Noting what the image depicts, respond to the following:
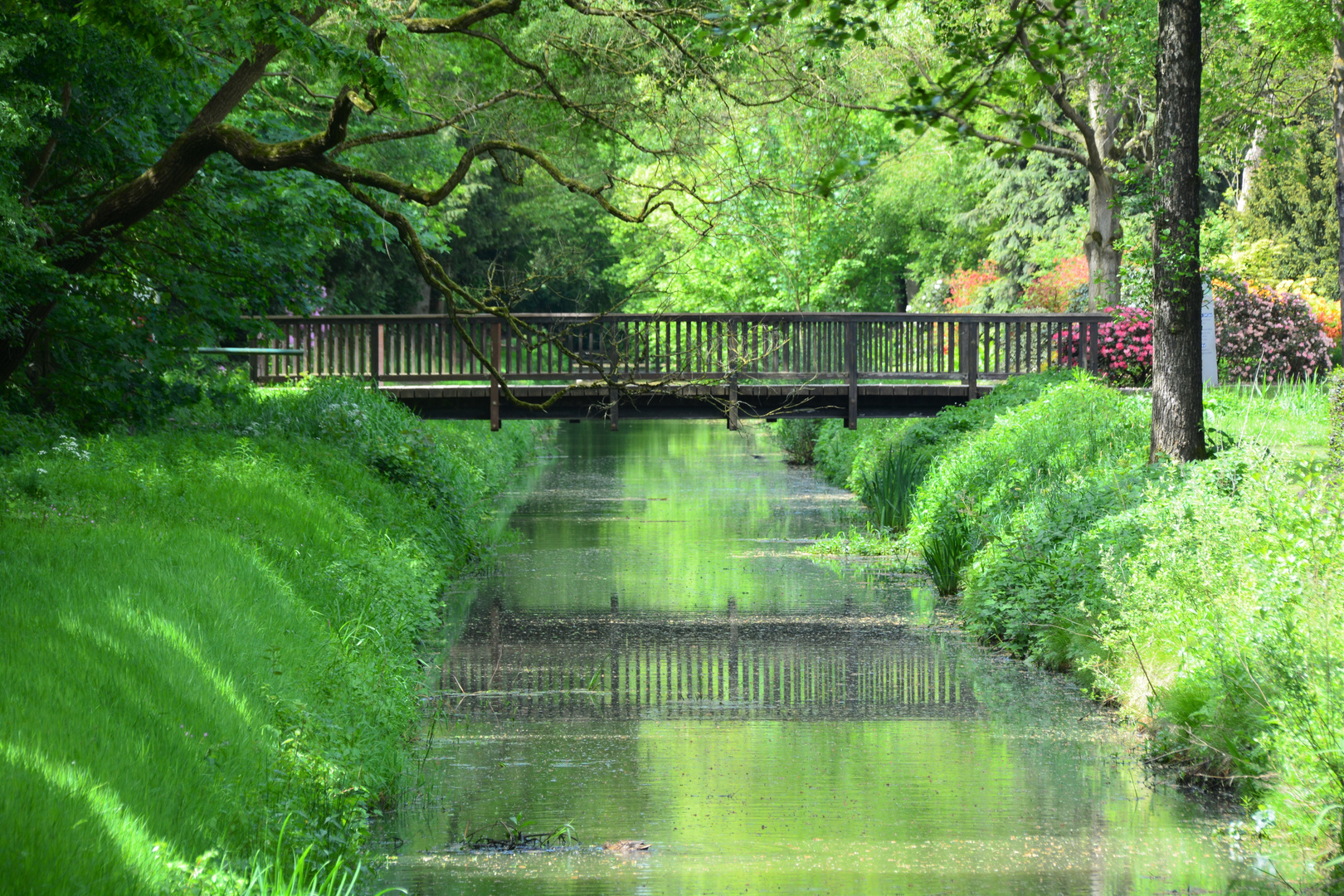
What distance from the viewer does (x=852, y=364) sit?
1966 cm

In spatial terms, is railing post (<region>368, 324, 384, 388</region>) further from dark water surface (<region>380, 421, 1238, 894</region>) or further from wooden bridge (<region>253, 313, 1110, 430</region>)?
dark water surface (<region>380, 421, 1238, 894</region>)

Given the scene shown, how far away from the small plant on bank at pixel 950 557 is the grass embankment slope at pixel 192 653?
204 inches

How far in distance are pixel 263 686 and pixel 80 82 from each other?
909 centimetres

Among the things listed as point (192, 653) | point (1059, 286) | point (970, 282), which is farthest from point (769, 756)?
point (970, 282)

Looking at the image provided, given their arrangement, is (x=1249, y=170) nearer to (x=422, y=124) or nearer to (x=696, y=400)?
(x=696, y=400)

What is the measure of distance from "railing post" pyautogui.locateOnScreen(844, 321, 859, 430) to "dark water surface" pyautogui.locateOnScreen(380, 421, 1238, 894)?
490 cm

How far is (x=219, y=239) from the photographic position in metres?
15.8

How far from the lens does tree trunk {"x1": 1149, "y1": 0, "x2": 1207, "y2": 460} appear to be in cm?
1204

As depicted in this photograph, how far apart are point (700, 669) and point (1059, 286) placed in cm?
2402

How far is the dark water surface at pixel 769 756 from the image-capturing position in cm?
649

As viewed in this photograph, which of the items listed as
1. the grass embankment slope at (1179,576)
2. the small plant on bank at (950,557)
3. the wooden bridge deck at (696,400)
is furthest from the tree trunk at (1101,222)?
the small plant on bank at (950,557)

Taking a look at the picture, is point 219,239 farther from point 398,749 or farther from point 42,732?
point 42,732

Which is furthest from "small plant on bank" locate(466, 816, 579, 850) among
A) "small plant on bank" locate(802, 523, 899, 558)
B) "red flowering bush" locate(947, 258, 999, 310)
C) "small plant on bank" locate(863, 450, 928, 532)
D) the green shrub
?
"red flowering bush" locate(947, 258, 999, 310)

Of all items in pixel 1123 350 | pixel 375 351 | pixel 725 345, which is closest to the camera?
pixel 725 345
